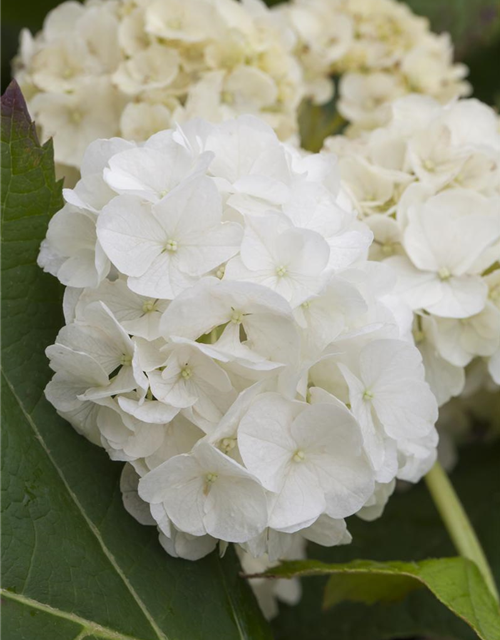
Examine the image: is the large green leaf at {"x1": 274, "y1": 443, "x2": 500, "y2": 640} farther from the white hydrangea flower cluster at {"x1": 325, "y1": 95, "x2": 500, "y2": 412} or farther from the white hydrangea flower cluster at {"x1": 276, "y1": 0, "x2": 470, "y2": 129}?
the white hydrangea flower cluster at {"x1": 276, "y1": 0, "x2": 470, "y2": 129}

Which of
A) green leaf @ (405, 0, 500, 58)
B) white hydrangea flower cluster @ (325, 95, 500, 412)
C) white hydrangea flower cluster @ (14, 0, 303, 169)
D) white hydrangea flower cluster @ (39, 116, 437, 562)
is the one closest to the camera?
white hydrangea flower cluster @ (39, 116, 437, 562)

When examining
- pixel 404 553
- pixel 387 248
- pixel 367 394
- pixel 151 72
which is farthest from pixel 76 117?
pixel 404 553

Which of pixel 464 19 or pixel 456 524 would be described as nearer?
pixel 456 524

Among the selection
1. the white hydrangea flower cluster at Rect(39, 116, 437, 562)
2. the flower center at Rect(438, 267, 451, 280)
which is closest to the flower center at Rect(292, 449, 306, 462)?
the white hydrangea flower cluster at Rect(39, 116, 437, 562)

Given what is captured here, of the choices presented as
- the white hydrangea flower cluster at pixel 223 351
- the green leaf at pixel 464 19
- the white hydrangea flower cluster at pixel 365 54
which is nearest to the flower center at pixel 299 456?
the white hydrangea flower cluster at pixel 223 351

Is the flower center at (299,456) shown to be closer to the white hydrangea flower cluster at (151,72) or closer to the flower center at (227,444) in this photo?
the flower center at (227,444)

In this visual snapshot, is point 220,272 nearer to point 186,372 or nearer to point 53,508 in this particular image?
point 186,372

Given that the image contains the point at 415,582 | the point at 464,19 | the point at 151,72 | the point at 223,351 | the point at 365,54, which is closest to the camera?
the point at 223,351
